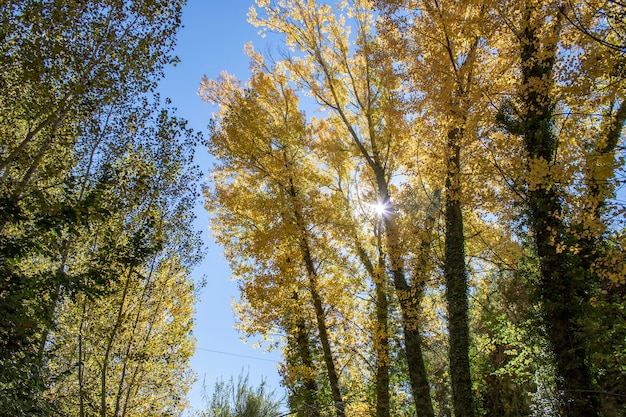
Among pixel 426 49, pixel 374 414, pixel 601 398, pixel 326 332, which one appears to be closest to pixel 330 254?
pixel 326 332

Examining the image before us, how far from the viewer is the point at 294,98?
8.73 meters

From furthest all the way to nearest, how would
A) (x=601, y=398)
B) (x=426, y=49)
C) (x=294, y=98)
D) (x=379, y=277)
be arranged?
(x=294, y=98)
(x=379, y=277)
(x=426, y=49)
(x=601, y=398)

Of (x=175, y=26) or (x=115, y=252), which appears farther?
(x=175, y=26)

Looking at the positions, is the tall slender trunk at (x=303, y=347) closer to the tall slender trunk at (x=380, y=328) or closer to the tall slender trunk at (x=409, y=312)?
the tall slender trunk at (x=380, y=328)

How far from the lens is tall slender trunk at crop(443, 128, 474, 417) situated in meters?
4.88

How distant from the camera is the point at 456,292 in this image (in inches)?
212

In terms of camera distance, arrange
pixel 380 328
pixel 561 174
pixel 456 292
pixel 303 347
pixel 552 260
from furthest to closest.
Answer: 1. pixel 303 347
2. pixel 380 328
3. pixel 456 292
4. pixel 552 260
5. pixel 561 174

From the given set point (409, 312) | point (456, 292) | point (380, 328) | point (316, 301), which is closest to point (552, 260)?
point (456, 292)

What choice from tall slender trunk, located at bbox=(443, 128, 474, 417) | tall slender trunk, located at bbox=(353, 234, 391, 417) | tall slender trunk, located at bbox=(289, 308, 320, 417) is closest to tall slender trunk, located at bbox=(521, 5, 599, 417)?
tall slender trunk, located at bbox=(443, 128, 474, 417)

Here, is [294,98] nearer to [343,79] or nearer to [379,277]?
[343,79]

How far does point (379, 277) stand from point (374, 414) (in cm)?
297

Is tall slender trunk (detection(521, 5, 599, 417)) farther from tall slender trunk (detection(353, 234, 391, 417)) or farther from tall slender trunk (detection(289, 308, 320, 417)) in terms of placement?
tall slender trunk (detection(289, 308, 320, 417))

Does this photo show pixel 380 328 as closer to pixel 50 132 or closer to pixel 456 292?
pixel 456 292

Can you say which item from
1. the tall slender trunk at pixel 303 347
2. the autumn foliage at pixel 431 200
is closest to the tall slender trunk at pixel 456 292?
the autumn foliage at pixel 431 200
